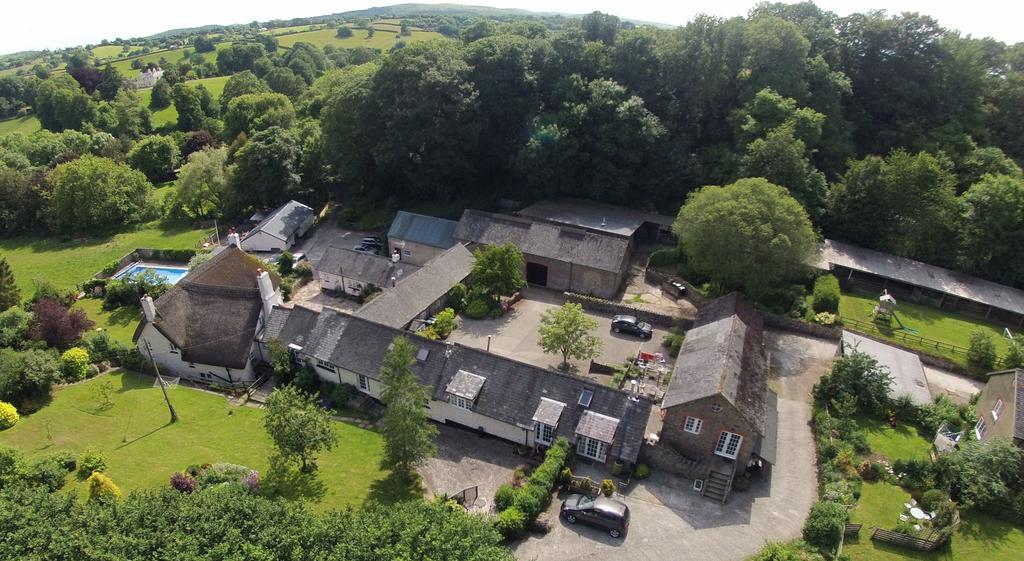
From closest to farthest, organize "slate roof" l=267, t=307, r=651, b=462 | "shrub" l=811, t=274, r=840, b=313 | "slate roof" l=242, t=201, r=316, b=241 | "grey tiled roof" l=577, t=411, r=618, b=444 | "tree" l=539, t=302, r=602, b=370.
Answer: "grey tiled roof" l=577, t=411, r=618, b=444
"slate roof" l=267, t=307, r=651, b=462
"tree" l=539, t=302, r=602, b=370
"shrub" l=811, t=274, r=840, b=313
"slate roof" l=242, t=201, r=316, b=241

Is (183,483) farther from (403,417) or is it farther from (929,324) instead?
(929,324)

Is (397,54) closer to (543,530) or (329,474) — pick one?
(329,474)

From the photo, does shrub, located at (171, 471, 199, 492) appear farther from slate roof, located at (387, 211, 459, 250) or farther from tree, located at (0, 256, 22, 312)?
tree, located at (0, 256, 22, 312)

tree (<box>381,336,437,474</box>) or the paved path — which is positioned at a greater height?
tree (<box>381,336,437,474</box>)

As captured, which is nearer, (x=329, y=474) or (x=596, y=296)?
(x=329, y=474)

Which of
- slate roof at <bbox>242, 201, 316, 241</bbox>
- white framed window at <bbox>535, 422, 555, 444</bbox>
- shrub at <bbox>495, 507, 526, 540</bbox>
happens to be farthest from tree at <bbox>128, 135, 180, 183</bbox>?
shrub at <bbox>495, 507, 526, 540</bbox>

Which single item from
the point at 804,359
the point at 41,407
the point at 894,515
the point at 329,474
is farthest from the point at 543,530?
the point at 41,407

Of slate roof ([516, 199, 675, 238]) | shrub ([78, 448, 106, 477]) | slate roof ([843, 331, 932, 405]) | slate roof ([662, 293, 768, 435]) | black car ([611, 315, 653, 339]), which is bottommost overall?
shrub ([78, 448, 106, 477])

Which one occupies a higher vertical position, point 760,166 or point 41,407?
point 760,166
